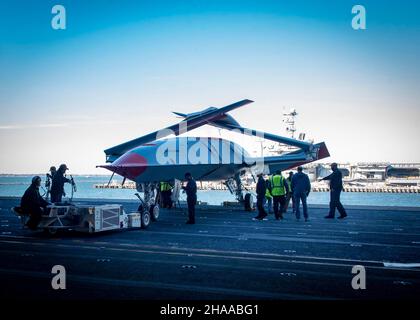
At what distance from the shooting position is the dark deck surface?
7207mm

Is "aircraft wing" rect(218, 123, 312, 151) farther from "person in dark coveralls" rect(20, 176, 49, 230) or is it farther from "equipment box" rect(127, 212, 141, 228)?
"person in dark coveralls" rect(20, 176, 49, 230)

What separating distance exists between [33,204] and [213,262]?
722cm

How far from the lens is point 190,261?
395 inches

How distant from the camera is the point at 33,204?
14.1 meters

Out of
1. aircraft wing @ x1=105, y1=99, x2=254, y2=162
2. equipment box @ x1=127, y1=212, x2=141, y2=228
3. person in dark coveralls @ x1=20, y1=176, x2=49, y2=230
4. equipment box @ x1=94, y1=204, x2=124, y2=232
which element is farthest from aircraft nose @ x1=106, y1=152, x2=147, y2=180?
person in dark coveralls @ x1=20, y1=176, x2=49, y2=230

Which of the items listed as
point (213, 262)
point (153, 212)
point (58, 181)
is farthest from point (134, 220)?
point (213, 262)

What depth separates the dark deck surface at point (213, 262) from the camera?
284 inches

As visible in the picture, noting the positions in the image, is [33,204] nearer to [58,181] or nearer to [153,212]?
[58,181]

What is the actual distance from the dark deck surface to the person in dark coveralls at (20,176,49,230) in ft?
1.94
